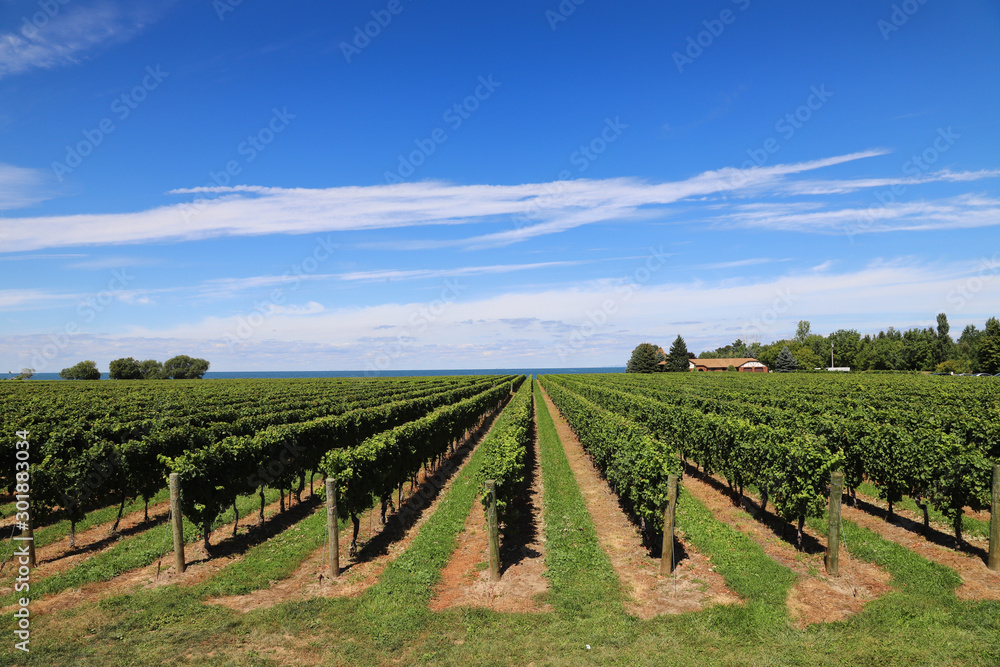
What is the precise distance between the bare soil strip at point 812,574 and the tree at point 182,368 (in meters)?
157

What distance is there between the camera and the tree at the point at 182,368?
137000 millimetres

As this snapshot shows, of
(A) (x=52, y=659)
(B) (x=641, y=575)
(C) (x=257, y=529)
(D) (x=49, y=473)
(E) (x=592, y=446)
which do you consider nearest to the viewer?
(A) (x=52, y=659)

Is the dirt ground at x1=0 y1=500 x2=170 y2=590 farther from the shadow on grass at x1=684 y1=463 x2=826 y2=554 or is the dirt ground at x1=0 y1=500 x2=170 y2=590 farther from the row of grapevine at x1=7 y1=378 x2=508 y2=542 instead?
Result: the shadow on grass at x1=684 y1=463 x2=826 y2=554

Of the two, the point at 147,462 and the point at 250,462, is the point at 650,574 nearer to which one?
the point at 250,462

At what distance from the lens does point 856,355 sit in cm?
12938

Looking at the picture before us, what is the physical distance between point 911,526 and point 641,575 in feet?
27.1

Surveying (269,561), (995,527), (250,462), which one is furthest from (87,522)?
(995,527)

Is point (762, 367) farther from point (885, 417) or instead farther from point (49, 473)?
point (49, 473)

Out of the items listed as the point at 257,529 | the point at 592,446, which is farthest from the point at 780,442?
the point at 257,529

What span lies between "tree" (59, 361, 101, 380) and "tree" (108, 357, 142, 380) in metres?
4.31

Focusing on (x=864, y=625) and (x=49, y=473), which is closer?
(x=864, y=625)

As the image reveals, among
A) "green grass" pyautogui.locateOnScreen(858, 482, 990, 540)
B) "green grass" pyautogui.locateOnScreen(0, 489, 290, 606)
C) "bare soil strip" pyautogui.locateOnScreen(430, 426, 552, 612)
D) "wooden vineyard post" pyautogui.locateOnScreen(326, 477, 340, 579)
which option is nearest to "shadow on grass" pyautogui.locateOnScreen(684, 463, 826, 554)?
"green grass" pyautogui.locateOnScreen(858, 482, 990, 540)

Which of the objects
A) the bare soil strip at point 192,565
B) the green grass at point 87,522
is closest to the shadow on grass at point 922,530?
the bare soil strip at point 192,565

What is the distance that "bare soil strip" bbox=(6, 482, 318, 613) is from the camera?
922 cm
